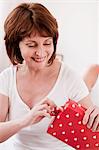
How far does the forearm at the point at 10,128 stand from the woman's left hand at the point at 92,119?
217 millimetres

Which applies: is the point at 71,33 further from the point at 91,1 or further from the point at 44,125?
the point at 44,125

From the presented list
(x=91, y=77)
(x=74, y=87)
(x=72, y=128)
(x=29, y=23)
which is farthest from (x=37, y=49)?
(x=91, y=77)

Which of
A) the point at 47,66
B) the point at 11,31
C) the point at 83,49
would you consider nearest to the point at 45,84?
the point at 47,66

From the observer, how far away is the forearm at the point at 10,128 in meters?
1.23

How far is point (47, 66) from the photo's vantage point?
4.71 ft

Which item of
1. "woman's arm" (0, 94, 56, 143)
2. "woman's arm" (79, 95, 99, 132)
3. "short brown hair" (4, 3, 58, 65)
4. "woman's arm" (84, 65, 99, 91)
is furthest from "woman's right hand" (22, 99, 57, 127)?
"woman's arm" (84, 65, 99, 91)

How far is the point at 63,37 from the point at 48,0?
0.30 meters

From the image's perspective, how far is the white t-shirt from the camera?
1348 mm

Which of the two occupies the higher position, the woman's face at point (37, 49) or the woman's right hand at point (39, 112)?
the woman's face at point (37, 49)

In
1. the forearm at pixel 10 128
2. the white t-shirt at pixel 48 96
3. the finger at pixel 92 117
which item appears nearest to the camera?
the finger at pixel 92 117

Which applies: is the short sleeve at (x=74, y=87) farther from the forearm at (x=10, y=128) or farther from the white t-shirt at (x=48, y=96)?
the forearm at (x=10, y=128)

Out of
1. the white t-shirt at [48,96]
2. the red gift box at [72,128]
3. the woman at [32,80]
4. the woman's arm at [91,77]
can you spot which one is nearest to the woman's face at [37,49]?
the woman at [32,80]

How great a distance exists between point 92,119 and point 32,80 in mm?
386

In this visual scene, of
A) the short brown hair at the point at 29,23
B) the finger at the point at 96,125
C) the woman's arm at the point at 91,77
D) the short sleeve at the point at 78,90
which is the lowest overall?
the woman's arm at the point at 91,77
